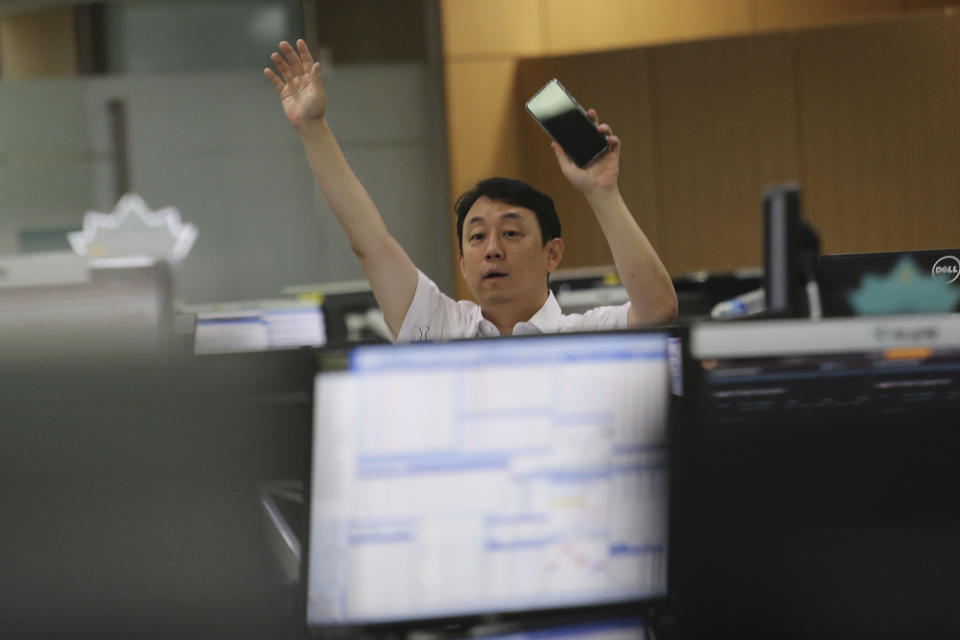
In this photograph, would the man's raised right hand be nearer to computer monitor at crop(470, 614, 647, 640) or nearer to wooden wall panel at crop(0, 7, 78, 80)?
computer monitor at crop(470, 614, 647, 640)

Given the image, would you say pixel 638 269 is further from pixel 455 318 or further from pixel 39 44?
pixel 39 44

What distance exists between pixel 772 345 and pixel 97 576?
30.7 inches

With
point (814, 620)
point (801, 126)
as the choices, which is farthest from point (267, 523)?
point (801, 126)

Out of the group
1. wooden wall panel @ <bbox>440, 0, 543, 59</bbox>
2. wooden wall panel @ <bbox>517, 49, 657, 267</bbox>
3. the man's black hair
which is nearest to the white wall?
wooden wall panel @ <bbox>440, 0, 543, 59</bbox>

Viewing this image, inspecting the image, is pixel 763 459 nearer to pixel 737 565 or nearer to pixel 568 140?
pixel 737 565

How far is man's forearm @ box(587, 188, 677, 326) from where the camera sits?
2068 mm

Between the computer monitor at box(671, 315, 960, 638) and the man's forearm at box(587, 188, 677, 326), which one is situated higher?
the man's forearm at box(587, 188, 677, 326)

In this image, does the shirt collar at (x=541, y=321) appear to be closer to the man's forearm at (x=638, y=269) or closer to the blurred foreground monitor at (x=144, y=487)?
the man's forearm at (x=638, y=269)

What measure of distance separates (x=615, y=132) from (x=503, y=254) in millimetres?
4585

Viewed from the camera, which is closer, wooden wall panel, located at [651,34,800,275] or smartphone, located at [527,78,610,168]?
smartphone, located at [527,78,610,168]

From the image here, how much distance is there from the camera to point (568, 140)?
1953 millimetres

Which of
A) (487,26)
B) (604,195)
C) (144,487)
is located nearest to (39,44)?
(487,26)

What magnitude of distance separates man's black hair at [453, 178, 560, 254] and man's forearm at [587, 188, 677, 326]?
0.22 metres

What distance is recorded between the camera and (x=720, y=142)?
659cm
